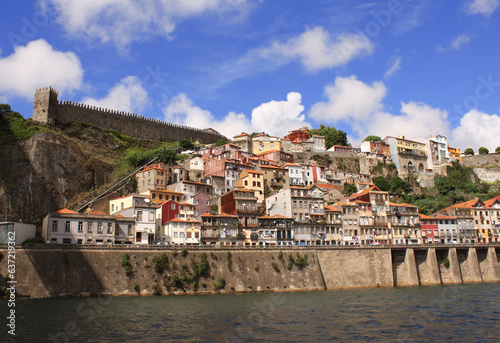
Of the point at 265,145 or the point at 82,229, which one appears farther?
the point at 265,145

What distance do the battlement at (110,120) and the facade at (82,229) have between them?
48.3 meters

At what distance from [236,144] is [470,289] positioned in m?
69.0

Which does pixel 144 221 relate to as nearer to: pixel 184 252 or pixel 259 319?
pixel 184 252

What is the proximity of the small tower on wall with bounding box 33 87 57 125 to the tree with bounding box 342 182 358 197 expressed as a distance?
2607 inches

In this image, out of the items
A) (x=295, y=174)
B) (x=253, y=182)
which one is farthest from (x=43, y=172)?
(x=295, y=174)

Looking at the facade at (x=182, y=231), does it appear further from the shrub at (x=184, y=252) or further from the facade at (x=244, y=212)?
the shrub at (x=184, y=252)

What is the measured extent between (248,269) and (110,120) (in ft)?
225

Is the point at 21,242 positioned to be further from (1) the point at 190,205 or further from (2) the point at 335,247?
(2) the point at 335,247

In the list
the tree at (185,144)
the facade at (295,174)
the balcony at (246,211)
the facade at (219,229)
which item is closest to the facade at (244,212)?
the balcony at (246,211)

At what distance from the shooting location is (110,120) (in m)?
109

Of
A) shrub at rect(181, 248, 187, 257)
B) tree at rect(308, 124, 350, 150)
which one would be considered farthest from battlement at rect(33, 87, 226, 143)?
shrub at rect(181, 248, 187, 257)

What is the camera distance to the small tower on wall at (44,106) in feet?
310

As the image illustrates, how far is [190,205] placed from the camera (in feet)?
222

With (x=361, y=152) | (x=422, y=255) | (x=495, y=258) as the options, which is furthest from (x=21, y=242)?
(x=361, y=152)
